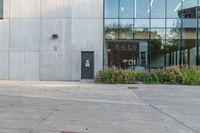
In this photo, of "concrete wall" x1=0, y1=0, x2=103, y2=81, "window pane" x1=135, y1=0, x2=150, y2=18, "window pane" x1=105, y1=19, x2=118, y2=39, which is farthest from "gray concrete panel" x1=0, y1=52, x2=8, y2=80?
"window pane" x1=135, y1=0, x2=150, y2=18

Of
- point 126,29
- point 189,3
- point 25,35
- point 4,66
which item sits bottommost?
point 4,66

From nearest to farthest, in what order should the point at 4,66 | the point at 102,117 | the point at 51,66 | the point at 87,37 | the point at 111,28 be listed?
the point at 102,117 < the point at 87,37 < the point at 51,66 < the point at 111,28 < the point at 4,66

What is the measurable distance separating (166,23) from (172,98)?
13693 millimetres

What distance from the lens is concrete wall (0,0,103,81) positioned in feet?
108

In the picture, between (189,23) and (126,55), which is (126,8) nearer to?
(126,55)

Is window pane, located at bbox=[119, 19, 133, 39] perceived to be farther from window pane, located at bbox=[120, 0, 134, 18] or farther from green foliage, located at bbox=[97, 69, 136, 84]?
green foliage, located at bbox=[97, 69, 136, 84]

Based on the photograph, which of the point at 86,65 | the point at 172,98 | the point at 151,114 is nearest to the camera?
the point at 151,114

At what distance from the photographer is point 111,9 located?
3331 centimetres

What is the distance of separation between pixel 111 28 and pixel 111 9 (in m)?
1.52

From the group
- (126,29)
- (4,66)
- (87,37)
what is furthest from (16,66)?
(126,29)

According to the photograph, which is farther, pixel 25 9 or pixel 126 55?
pixel 25 9

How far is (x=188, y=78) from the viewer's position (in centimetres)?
2978

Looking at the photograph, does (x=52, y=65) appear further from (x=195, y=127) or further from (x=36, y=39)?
(x=195, y=127)

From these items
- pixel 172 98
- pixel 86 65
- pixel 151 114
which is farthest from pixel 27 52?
pixel 151 114
